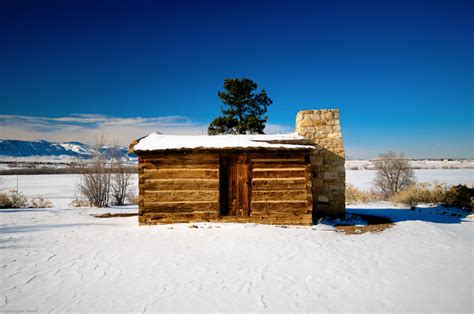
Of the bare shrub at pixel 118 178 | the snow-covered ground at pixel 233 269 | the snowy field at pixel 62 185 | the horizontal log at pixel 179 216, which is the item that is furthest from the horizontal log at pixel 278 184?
the snowy field at pixel 62 185

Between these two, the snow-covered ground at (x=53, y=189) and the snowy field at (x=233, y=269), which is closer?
the snowy field at (x=233, y=269)

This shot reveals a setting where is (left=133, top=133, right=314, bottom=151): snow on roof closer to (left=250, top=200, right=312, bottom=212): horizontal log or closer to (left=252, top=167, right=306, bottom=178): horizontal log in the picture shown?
(left=252, top=167, right=306, bottom=178): horizontal log

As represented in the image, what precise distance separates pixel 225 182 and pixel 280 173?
5.98 ft

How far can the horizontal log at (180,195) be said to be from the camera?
9.05 metres

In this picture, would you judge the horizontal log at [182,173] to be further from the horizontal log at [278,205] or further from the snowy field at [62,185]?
the snowy field at [62,185]

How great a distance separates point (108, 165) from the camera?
52.1ft

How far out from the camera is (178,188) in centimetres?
909

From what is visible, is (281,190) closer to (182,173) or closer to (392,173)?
(182,173)

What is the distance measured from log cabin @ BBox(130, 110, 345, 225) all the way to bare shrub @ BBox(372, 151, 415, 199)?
1453cm

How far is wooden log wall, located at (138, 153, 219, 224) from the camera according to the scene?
29.6ft

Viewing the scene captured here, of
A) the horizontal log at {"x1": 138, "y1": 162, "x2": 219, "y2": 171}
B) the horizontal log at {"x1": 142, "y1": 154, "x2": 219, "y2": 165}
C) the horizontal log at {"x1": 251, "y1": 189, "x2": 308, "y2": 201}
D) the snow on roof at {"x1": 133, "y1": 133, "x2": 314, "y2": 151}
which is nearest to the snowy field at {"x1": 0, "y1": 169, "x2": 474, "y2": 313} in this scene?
the horizontal log at {"x1": 251, "y1": 189, "x2": 308, "y2": 201}

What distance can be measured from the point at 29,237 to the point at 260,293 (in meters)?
6.82

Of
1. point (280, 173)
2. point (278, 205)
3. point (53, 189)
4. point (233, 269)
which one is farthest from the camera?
point (53, 189)

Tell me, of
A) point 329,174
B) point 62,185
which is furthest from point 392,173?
point 62,185
